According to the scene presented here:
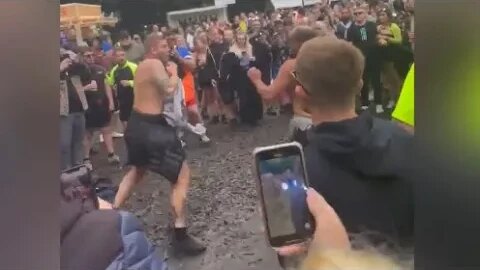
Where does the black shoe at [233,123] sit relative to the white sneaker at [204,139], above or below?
above

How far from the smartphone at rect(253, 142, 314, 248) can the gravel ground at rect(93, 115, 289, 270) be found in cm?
2

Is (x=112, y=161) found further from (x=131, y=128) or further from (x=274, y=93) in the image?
(x=274, y=93)

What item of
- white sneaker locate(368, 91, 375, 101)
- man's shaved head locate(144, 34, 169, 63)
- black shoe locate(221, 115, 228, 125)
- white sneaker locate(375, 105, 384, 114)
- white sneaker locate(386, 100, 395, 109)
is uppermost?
man's shaved head locate(144, 34, 169, 63)

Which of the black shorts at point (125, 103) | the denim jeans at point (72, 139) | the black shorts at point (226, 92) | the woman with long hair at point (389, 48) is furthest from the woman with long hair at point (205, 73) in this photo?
the woman with long hair at point (389, 48)

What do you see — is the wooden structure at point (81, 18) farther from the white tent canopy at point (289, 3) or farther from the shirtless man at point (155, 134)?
the white tent canopy at point (289, 3)

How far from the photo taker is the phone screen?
4.35 feet

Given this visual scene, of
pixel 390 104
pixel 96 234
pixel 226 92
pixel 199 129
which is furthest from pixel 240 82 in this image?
pixel 96 234

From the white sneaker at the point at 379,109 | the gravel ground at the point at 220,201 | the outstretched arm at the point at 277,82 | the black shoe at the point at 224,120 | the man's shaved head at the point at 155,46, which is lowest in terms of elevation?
the gravel ground at the point at 220,201

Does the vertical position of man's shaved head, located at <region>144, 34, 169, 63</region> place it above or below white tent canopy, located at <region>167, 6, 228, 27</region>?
below

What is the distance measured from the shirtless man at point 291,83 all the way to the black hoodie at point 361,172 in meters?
0.04

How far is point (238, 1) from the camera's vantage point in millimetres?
1356

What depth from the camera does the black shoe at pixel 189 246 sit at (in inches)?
53.4

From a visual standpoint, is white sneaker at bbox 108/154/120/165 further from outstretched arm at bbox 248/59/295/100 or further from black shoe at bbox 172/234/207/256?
outstretched arm at bbox 248/59/295/100

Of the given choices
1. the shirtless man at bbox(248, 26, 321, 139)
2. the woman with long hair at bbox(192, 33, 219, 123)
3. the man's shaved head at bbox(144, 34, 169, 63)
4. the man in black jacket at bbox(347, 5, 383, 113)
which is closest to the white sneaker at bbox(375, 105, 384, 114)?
the man in black jacket at bbox(347, 5, 383, 113)
